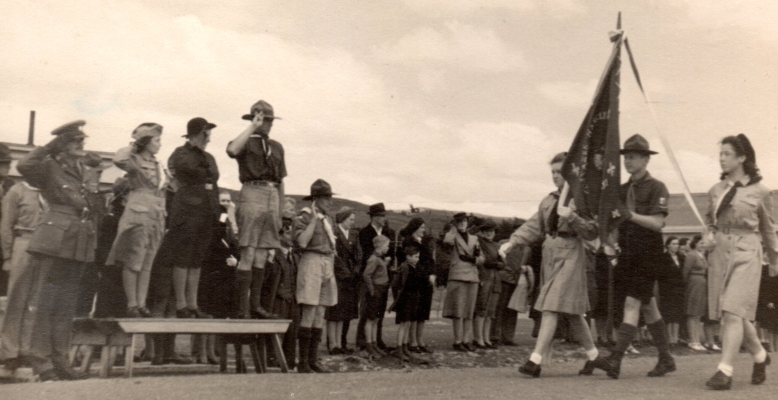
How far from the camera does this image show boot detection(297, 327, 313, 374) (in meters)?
8.66

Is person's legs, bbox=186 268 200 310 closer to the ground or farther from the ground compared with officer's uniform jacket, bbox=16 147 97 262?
closer to the ground

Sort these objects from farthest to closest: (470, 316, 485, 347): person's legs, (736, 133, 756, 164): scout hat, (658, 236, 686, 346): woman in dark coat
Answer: (658, 236, 686, 346): woman in dark coat, (470, 316, 485, 347): person's legs, (736, 133, 756, 164): scout hat

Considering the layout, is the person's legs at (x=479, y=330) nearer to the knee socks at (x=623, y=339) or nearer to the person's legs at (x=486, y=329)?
the person's legs at (x=486, y=329)

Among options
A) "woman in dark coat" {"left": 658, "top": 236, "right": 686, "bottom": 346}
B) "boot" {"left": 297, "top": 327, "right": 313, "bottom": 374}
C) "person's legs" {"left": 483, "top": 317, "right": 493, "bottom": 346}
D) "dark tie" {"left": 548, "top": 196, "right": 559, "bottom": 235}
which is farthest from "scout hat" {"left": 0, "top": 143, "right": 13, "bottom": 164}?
"woman in dark coat" {"left": 658, "top": 236, "right": 686, "bottom": 346}

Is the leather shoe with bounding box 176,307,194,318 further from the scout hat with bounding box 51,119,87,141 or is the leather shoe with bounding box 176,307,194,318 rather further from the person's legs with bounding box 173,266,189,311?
the scout hat with bounding box 51,119,87,141

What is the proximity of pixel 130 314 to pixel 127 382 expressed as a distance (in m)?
1.32

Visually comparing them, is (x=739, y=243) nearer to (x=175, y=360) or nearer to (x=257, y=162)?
(x=257, y=162)

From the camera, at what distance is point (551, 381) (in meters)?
7.43

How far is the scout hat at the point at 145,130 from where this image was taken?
8.05m

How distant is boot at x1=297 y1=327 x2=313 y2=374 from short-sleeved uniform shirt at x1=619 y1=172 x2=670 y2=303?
126 inches

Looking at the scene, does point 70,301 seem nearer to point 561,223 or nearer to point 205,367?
point 205,367

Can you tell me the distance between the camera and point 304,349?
8.74 metres

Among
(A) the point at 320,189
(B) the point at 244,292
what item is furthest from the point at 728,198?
(B) the point at 244,292

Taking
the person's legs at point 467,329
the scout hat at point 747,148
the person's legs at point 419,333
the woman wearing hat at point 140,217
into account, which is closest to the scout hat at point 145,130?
the woman wearing hat at point 140,217
